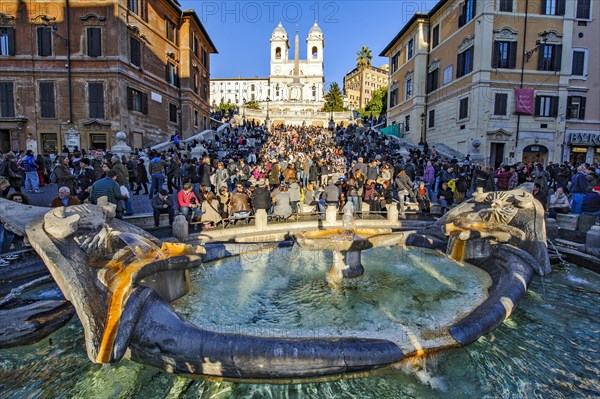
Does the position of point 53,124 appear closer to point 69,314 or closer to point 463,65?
point 69,314

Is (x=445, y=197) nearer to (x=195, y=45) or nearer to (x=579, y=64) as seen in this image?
(x=579, y=64)

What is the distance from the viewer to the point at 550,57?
25.3 metres

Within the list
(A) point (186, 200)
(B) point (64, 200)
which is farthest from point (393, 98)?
(B) point (64, 200)

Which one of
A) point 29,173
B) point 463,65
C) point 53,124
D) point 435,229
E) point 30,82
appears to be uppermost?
point 463,65

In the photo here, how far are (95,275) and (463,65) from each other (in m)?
28.7

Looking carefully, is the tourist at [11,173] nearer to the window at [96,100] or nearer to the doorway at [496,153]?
the window at [96,100]

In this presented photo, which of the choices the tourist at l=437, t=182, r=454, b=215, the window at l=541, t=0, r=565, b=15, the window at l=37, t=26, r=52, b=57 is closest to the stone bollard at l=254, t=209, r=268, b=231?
the tourist at l=437, t=182, r=454, b=215

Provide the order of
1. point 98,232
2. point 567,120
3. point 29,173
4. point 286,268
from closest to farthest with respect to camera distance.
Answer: point 98,232
point 286,268
point 29,173
point 567,120

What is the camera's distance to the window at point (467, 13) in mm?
25848

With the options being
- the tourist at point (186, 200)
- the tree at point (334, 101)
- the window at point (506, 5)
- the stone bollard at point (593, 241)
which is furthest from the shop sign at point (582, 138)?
the tree at point (334, 101)

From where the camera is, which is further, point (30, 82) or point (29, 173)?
point (30, 82)

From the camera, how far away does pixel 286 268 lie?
7734 millimetres

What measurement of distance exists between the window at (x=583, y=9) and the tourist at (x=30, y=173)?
33952 millimetres

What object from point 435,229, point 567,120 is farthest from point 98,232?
point 567,120
